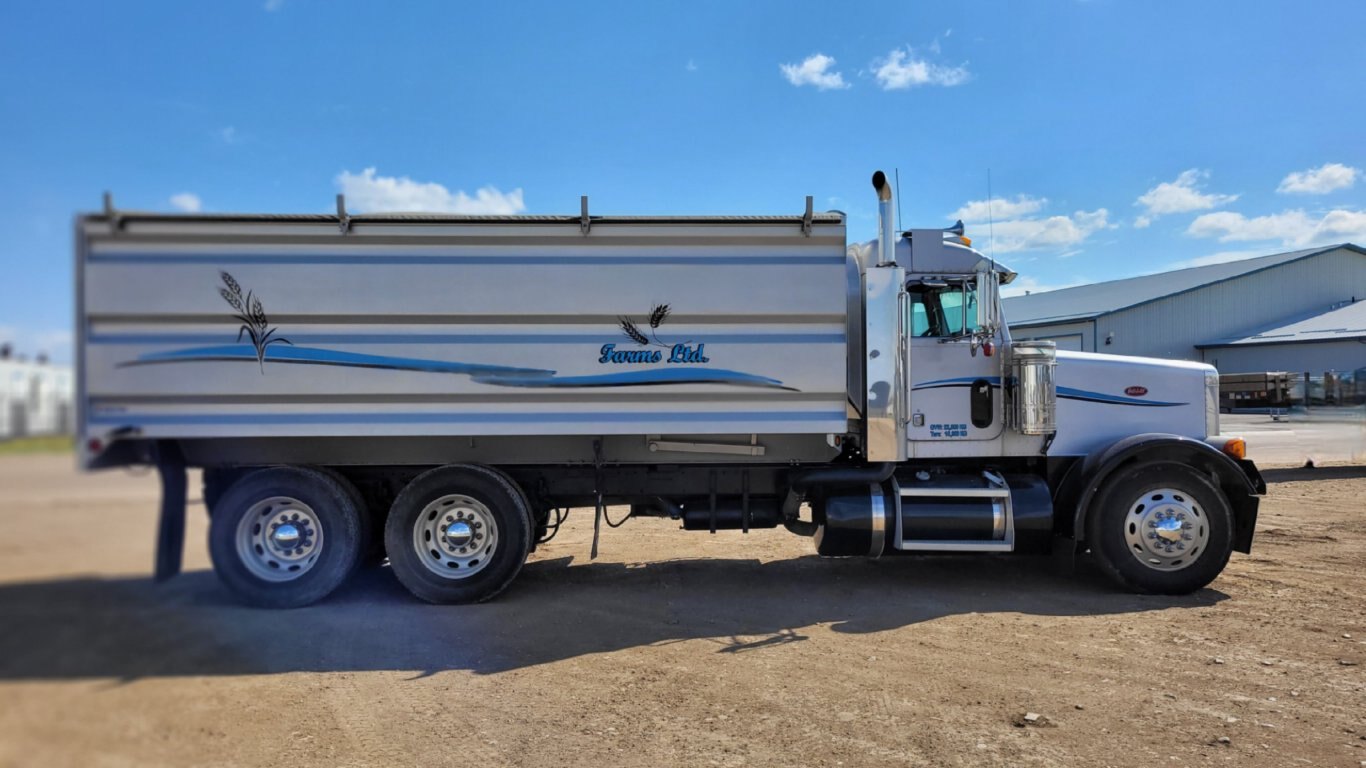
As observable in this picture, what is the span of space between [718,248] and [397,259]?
7.94ft

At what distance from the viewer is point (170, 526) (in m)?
2.04

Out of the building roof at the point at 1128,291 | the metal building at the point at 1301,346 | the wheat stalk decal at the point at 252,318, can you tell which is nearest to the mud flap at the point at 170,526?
the wheat stalk decal at the point at 252,318

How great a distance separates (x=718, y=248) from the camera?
5.60 metres

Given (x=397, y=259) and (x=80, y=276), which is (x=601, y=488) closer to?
(x=397, y=259)

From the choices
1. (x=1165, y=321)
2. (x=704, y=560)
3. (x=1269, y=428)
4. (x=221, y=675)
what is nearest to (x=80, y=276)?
(x=221, y=675)

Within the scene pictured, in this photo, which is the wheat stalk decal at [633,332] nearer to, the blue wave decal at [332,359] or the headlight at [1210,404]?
the blue wave decal at [332,359]

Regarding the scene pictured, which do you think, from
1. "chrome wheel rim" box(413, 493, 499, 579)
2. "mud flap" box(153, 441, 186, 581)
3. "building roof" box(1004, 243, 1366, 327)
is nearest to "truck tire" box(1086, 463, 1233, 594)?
"chrome wheel rim" box(413, 493, 499, 579)

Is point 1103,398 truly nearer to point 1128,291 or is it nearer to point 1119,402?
point 1119,402

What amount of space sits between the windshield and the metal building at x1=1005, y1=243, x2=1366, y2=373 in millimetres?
24531

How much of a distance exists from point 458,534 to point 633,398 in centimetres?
177

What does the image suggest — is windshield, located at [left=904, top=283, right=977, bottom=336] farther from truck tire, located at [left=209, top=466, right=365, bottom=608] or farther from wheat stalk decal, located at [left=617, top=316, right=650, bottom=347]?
truck tire, located at [left=209, top=466, right=365, bottom=608]

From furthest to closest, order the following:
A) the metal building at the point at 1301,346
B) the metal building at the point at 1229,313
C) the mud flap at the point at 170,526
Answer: the metal building at the point at 1229,313, the metal building at the point at 1301,346, the mud flap at the point at 170,526

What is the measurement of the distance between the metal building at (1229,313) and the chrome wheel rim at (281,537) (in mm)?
28087

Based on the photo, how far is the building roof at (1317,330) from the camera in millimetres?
28984
